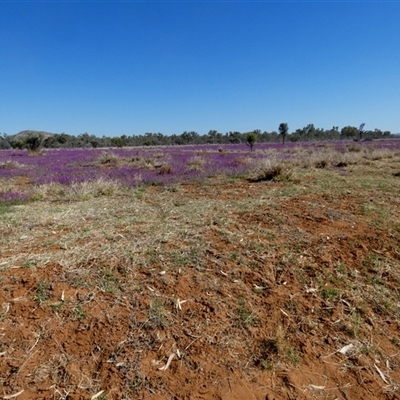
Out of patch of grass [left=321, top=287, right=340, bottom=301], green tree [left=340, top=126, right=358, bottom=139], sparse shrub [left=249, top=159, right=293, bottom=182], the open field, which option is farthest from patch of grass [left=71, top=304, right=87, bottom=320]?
green tree [left=340, top=126, right=358, bottom=139]

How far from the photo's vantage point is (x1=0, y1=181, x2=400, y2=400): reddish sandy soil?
2.27 m

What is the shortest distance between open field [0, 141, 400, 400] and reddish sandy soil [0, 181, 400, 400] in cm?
1

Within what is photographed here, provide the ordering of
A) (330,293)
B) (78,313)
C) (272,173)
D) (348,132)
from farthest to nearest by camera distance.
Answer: (348,132)
(272,173)
(330,293)
(78,313)

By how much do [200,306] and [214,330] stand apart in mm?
303

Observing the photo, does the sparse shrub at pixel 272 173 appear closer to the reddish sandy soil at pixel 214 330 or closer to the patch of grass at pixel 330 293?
the reddish sandy soil at pixel 214 330

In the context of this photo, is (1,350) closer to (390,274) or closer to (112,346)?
(112,346)

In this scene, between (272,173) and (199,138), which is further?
(199,138)

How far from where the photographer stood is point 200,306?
117 inches

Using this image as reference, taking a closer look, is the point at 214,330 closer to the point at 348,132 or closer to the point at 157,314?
the point at 157,314

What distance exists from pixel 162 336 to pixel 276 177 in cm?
729

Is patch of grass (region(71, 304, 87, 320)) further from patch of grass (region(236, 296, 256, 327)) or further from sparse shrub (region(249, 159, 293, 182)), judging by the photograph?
sparse shrub (region(249, 159, 293, 182))

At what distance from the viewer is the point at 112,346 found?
2486mm

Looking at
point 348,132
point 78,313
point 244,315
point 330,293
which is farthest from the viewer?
point 348,132

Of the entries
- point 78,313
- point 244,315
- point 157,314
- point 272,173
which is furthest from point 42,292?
point 272,173
